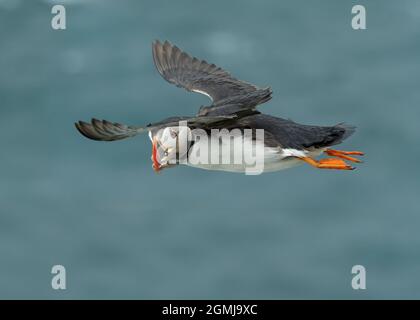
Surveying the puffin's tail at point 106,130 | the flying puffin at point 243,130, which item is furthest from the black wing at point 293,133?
the puffin's tail at point 106,130

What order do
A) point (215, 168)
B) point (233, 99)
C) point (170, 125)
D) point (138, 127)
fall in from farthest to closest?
point (233, 99), point (215, 168), point (170, 125), point (138, 127)

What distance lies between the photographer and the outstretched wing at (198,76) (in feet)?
50.4

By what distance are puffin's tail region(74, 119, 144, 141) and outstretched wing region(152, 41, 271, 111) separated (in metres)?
2.56

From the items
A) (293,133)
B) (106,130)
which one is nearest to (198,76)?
(293,133)

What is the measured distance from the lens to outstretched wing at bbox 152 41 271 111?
15375 mm

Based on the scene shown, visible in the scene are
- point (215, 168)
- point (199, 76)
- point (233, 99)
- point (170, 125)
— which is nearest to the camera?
point (170, 125)

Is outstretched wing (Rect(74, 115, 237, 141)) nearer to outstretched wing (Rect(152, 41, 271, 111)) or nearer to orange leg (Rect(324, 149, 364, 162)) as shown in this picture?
outstretched wing (Rect(152, 41, 271, 111))

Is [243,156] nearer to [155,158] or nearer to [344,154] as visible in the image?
[155,158]

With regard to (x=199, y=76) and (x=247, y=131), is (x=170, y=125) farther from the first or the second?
(x=199, y=76)

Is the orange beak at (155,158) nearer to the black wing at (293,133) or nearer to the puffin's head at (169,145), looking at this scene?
the puffin's head at (169,145)

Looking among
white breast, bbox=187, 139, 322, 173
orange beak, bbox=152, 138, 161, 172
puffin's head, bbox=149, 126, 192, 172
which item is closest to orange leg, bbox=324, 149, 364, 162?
white breast, bbox=187, 139, 322, 173

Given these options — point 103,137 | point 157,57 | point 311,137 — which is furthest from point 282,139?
point 157,57

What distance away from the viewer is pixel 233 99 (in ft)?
47.8

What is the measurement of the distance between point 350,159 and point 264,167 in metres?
1.58
